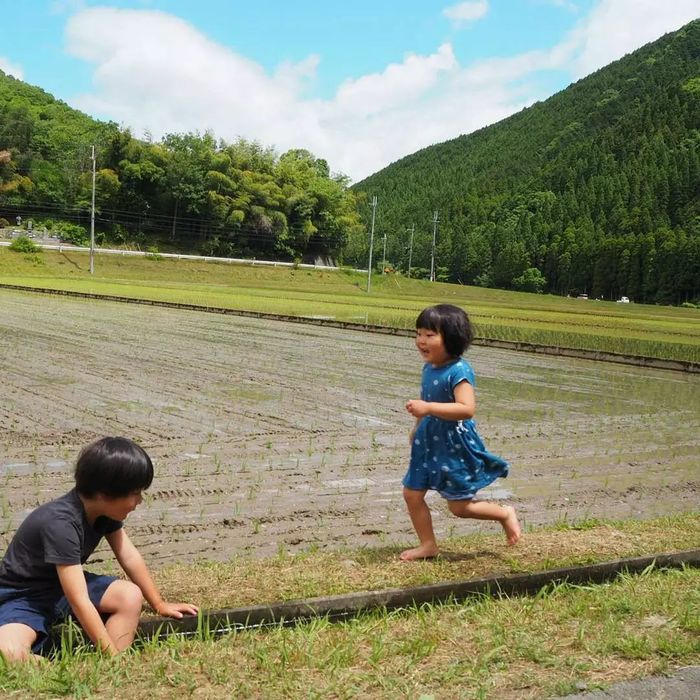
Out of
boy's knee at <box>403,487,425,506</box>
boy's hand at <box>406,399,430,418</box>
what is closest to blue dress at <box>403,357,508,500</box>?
boy's knee at <box>403,487,425,506</box>

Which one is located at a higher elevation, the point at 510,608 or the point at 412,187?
the point at 412,187

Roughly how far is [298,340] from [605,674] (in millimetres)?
14857

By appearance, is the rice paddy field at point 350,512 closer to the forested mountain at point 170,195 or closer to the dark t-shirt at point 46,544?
the dark t-shirt at point 46,544

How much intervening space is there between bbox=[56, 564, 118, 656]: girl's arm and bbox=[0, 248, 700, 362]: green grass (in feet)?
57.1

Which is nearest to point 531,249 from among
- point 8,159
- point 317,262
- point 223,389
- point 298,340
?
point 317,262

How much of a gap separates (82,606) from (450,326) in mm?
1898

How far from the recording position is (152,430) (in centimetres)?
704

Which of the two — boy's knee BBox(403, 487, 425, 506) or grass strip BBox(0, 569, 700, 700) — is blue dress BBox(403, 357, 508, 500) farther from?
grass strip BBox(0, 569, 700, 700)

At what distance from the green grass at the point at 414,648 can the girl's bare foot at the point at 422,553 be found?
0.10 meters

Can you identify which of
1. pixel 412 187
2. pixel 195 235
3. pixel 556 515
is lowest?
pixel 556 515

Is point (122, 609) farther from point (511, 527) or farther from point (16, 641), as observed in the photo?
point (511, 527)

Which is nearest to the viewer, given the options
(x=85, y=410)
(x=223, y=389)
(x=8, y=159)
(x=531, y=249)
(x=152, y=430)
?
(x=152, y=430)

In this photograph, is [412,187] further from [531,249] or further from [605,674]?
[605,674]

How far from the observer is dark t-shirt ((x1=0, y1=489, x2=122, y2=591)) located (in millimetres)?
2873
